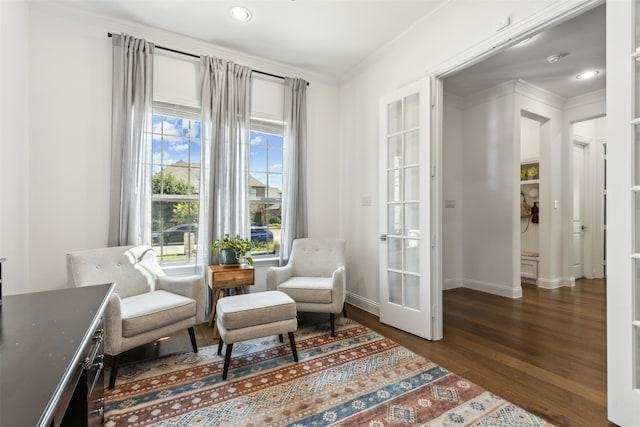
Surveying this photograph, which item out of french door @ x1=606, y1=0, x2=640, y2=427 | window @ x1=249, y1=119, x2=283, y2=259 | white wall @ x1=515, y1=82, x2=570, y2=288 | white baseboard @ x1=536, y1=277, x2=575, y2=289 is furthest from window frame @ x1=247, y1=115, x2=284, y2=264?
white baseboard @ x1=536, y1=277, x2=575, y2=289

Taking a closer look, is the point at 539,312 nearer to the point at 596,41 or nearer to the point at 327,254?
the point at 327,254

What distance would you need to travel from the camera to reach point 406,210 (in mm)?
2842

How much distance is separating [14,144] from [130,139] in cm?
76

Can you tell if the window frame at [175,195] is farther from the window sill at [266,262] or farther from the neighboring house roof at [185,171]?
the window sill at [266,262]

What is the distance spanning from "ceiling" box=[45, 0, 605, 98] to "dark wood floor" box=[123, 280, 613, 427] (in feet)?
9.24

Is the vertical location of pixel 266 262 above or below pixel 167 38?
below

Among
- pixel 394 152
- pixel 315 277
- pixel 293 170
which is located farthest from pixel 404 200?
pixel 293 170

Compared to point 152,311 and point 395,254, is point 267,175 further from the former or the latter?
point 152,311

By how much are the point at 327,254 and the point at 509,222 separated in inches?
104

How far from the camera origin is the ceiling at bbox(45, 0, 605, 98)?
99.1 inches

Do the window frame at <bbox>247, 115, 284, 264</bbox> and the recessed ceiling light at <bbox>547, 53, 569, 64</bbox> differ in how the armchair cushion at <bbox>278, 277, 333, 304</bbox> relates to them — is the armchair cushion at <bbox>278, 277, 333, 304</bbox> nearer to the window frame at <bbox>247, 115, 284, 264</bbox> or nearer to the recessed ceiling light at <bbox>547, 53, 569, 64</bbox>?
the window frame at <bbox>247, 115, 284, 264</bbox>

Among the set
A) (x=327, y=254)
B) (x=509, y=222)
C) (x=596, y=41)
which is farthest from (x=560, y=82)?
(x=327, y=254)

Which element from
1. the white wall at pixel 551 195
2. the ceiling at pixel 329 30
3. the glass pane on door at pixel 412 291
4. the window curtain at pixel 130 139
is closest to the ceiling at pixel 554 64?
the ceiling at pixel 329 30

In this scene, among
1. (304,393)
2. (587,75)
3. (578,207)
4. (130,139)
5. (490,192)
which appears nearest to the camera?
(304,393)
